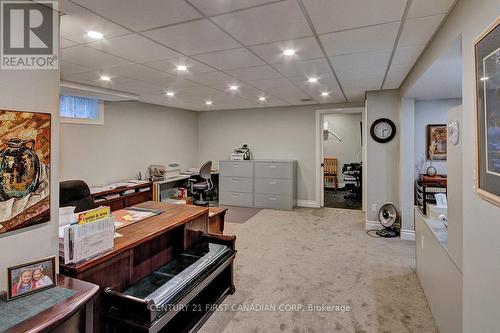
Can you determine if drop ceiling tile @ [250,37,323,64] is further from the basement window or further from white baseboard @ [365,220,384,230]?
the basement window

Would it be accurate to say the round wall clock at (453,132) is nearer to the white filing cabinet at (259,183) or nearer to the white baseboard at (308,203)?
the white filing cabinet at (259,183)

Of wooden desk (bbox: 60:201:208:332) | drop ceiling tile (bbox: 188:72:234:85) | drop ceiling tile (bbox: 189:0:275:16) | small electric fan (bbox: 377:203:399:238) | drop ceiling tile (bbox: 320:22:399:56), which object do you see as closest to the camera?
wooden desk (bbox: 60:201:208:332)

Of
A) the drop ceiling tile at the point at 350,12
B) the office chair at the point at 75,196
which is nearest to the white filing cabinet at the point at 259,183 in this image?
the office chair at the point at 75,196

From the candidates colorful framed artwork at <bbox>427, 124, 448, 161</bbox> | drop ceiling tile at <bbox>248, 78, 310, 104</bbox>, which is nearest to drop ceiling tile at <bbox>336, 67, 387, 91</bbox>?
drop ceiling tile at <bbox>248, 78, 310, 104</bbox>

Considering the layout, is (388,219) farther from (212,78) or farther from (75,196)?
(75,196)

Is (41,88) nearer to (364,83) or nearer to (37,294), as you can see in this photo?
(37,294)

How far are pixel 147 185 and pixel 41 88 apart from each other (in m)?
3.97

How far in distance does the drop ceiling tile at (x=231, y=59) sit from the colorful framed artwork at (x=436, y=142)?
2.90 m

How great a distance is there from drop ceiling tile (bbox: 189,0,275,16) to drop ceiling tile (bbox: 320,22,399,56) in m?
0.76

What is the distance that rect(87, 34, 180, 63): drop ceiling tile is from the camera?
227cm

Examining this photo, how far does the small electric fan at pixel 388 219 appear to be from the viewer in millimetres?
4191

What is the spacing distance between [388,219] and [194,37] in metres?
3.77

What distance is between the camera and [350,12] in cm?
180
